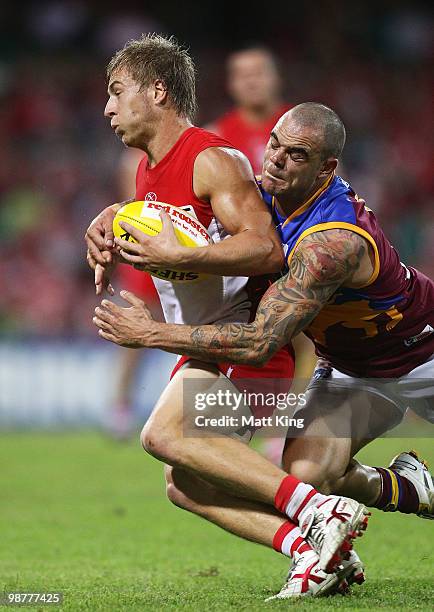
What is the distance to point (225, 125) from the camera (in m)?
8.85

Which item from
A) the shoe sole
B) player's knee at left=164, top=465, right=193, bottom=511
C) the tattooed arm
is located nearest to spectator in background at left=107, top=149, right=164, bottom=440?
player's knee at left=164, top=465, right=193, bottom=511

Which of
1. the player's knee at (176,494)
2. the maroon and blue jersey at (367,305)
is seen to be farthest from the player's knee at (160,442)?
the maroon and blue jersey at (367,305)

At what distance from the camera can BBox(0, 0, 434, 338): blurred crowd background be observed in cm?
1473

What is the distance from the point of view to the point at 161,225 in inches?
173

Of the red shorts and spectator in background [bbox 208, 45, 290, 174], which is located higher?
spectator in background [bbox 208, 45, 290, 174]

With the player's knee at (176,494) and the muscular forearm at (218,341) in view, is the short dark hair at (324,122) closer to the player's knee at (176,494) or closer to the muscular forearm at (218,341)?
the muscular forearm at (218,341)

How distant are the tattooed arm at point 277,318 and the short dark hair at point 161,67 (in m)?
1.06

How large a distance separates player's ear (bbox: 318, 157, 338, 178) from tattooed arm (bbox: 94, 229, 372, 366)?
37 centimetres

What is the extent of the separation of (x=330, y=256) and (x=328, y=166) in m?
0.54

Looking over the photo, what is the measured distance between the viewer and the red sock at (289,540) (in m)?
4.25

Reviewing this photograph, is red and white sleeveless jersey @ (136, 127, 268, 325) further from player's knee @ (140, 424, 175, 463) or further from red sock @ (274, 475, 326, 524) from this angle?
red sock @ (274, 475, 326, 524)

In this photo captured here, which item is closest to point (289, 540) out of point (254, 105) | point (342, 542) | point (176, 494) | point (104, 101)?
point (342, 542)

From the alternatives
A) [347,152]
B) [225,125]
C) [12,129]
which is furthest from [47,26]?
[225,125]

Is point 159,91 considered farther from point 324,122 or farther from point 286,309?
point 286,309
